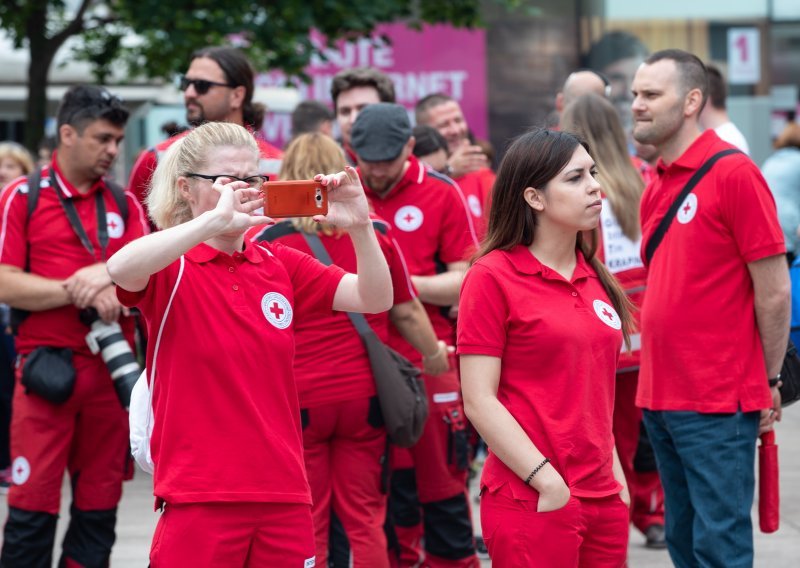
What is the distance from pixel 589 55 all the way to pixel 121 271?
1486cm

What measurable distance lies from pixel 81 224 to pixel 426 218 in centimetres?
147

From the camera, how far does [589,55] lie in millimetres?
A: 17703

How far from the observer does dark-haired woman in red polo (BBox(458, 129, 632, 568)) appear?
378 cm

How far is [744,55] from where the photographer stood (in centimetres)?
1745

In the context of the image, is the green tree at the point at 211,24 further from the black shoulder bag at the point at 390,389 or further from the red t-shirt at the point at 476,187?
the black shoulder bag at the point at 390,389

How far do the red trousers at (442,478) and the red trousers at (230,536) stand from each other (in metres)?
2.22

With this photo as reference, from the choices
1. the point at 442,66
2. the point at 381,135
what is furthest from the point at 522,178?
the point at 442,66

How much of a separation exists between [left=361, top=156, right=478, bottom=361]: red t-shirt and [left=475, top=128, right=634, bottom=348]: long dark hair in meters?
1.79

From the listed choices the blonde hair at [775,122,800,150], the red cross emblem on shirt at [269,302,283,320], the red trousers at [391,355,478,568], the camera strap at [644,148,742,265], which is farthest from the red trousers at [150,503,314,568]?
the blonde hair at [775,122,800,150]

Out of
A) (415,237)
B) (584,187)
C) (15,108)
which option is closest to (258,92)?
(15,108)

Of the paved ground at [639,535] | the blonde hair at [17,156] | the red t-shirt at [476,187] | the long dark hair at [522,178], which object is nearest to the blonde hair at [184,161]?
the long dark hair at [522,178]

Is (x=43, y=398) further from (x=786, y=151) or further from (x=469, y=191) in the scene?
(x=786, y=151)

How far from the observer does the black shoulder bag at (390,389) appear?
516cm

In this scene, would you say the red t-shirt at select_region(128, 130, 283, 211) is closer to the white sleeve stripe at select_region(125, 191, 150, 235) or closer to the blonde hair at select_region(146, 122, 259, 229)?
the white sleeve stripe at select_region(125, 191, 150, 235)
